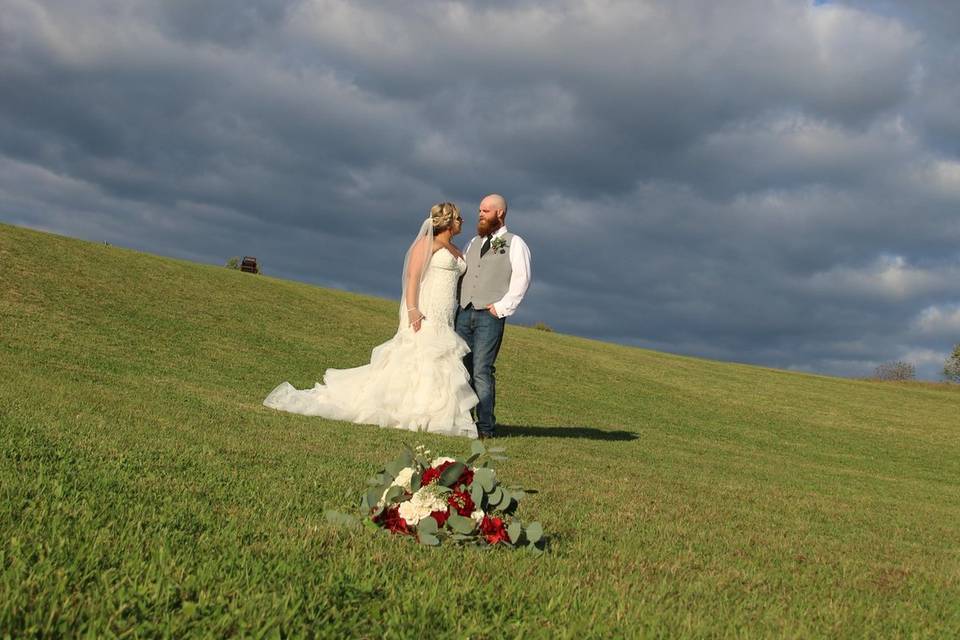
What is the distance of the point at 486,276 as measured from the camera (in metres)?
13.0

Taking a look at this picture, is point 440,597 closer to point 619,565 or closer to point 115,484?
point 619,565

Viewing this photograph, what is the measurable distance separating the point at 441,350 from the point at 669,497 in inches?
203

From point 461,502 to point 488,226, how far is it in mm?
8225

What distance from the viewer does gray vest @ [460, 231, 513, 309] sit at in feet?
42.2

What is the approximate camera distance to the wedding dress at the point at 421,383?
41.4 feet

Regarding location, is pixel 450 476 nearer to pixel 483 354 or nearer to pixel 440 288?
pixel 483 354

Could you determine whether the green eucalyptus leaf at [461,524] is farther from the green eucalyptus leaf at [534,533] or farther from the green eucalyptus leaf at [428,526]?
the green eucalyptus leaf at [534,533]

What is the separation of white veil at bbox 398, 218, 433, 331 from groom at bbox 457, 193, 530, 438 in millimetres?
775

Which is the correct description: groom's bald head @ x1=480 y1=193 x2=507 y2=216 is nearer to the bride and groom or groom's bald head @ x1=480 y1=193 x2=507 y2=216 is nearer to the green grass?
the bride and groom

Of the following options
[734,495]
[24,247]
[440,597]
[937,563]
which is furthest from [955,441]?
[24,247]

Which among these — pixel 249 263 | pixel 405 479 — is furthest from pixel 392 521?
pixel 249 263

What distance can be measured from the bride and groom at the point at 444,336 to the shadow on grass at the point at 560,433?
4.77 ft

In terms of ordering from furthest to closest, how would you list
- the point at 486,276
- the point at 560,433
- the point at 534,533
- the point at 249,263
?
the point at 249,263, the point at 560,433, the point at 486,276, the point at 534,533

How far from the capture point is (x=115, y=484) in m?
5.70
